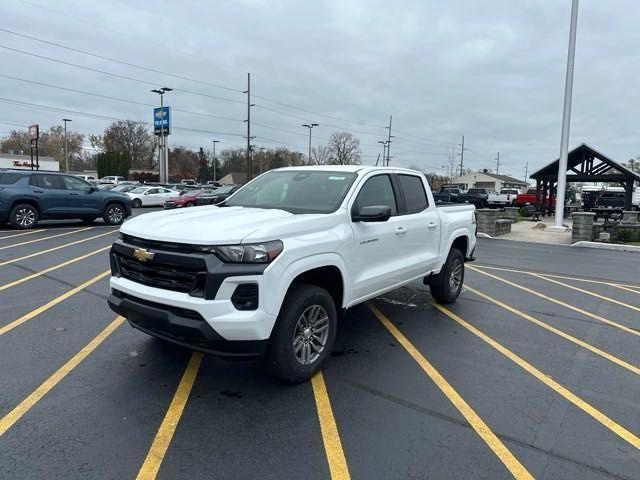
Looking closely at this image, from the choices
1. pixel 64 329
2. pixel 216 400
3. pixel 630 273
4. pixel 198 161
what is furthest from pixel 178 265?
pixel 198 161

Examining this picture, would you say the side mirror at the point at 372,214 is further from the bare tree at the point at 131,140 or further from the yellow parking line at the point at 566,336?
the bare tree at the point at 131,140

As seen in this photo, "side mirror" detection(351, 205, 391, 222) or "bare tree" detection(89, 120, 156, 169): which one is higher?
"bare tree" detection(89, 120, 156, 169)

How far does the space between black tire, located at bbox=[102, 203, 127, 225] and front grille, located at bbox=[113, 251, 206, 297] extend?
1317cm

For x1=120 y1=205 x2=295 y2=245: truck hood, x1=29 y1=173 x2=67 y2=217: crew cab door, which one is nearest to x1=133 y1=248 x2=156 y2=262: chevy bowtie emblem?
x1=120 y1=205 x2=295 y2=245: truck hood

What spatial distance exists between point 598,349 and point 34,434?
5.35 meters

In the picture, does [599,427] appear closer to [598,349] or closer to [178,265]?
[598,349]

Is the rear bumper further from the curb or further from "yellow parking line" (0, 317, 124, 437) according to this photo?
the curb

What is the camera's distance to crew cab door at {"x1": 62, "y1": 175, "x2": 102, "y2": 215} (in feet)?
48.4

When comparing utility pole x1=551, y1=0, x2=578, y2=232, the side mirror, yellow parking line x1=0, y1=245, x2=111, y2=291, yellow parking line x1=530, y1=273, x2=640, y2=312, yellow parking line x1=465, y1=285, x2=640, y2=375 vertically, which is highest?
utility pole x1=551, y1=0, x2=578, y2=232

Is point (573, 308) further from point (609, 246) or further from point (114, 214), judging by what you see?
point (114, 214)

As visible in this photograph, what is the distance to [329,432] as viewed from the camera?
10.6ft

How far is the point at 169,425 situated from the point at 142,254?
4.31 feet

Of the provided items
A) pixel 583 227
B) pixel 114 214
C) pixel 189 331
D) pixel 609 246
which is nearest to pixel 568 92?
pixel 583 227

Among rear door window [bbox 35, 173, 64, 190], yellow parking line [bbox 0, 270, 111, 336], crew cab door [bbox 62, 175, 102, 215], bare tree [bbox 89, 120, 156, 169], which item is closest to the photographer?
yellow parking line [bbox 0, 270, 111, 336]
